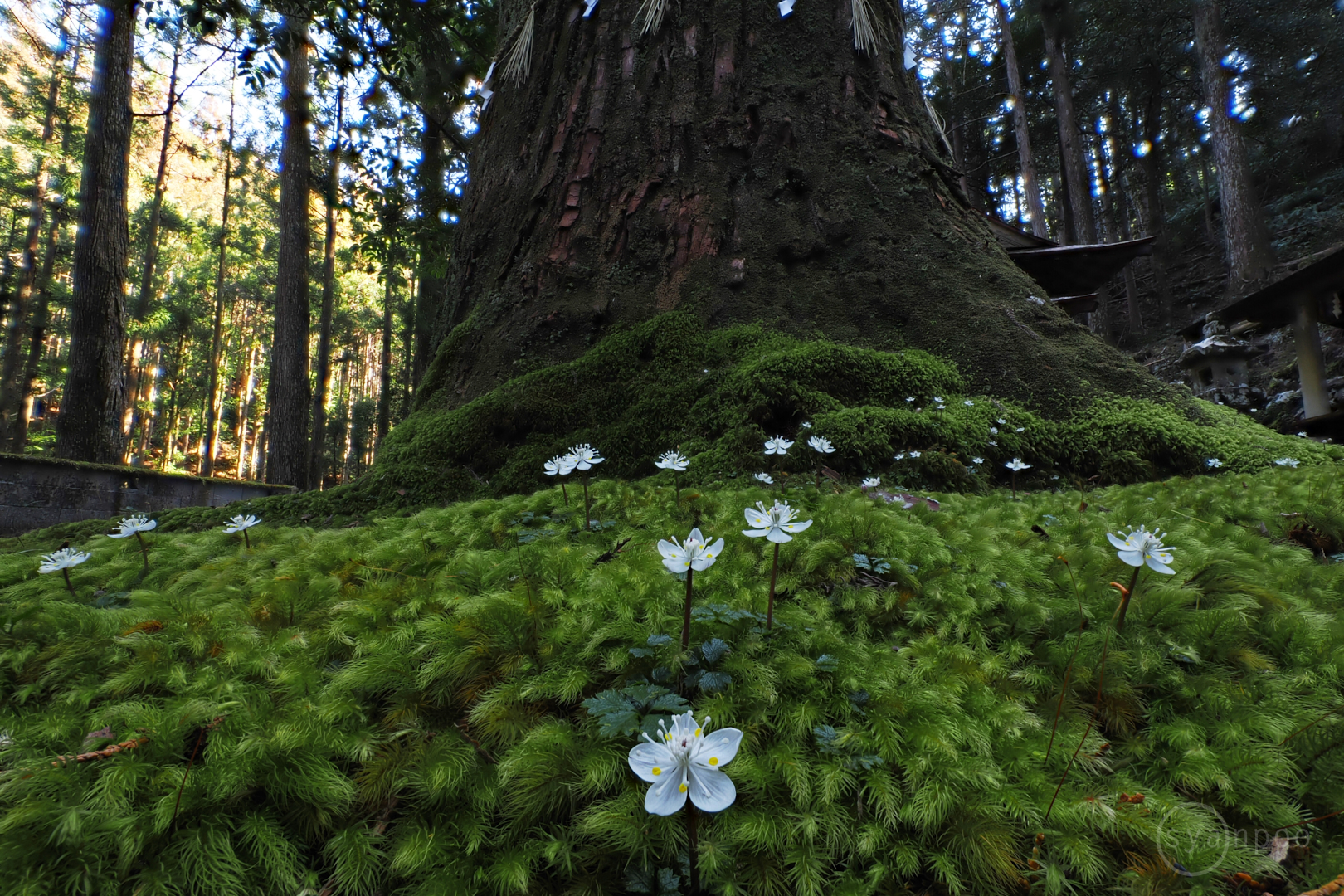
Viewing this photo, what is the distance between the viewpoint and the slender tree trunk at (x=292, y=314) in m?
11.6

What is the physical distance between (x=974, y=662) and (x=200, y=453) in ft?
168

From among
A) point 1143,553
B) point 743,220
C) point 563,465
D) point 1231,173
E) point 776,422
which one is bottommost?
point 1143,553

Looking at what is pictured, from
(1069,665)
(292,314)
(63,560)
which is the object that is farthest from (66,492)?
(1069,665)

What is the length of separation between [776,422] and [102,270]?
1078 cm

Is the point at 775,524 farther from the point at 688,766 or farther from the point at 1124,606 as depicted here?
the point at 1124,606

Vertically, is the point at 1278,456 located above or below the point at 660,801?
above

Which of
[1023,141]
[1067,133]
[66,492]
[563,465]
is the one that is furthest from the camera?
[1067,133]

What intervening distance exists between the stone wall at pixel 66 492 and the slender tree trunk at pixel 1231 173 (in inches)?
926

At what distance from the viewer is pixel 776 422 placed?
3305 millimetres

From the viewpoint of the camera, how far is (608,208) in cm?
418

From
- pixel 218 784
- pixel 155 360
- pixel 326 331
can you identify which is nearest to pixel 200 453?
pixel 155 360

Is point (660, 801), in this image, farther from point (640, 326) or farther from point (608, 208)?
point (608, 208)

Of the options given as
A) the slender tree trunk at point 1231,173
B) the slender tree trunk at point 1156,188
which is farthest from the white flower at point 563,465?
the slender tree trunk at point 1156,188

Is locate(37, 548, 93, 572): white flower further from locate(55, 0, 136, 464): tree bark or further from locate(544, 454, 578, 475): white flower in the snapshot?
locate(55, 0, 136, 464): tree bark
